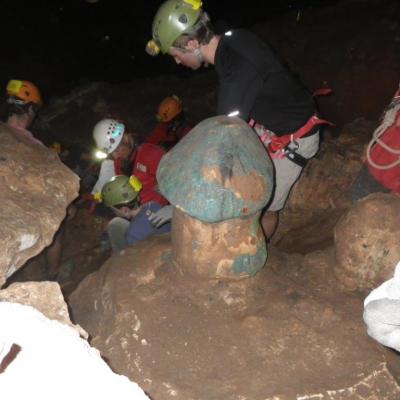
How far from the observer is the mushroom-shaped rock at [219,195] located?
273 centimetres

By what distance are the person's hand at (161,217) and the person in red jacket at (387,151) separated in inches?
77.8

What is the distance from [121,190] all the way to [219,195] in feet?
6.96

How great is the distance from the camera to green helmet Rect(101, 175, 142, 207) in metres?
4.56

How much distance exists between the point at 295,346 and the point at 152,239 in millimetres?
1759

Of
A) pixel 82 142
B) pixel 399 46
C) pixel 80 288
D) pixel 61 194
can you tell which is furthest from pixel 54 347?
pixel 82 142

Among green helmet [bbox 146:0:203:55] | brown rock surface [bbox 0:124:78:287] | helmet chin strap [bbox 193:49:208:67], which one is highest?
green helmet [bbox 146:0:203:55]

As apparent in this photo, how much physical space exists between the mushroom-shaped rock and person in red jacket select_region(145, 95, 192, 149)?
13.2ft

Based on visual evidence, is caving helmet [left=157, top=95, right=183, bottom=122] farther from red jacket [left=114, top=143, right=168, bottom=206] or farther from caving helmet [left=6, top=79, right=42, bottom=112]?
caving helmet [left=6, top=79, right=42, bottom=112]

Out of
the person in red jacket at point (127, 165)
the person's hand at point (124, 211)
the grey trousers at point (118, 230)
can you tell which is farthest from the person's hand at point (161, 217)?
the grey trousers at point (118, 230)

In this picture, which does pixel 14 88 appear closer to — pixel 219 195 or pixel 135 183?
pixel 135 183

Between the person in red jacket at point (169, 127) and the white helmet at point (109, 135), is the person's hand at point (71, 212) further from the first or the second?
the person in red jacket at point (169, 127)

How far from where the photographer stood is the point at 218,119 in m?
2.92

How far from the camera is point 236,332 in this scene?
2.77 m

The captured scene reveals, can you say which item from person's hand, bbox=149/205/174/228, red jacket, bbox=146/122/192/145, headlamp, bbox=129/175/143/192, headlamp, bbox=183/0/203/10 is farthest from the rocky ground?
red jacket, bbox=146/122/192/145
